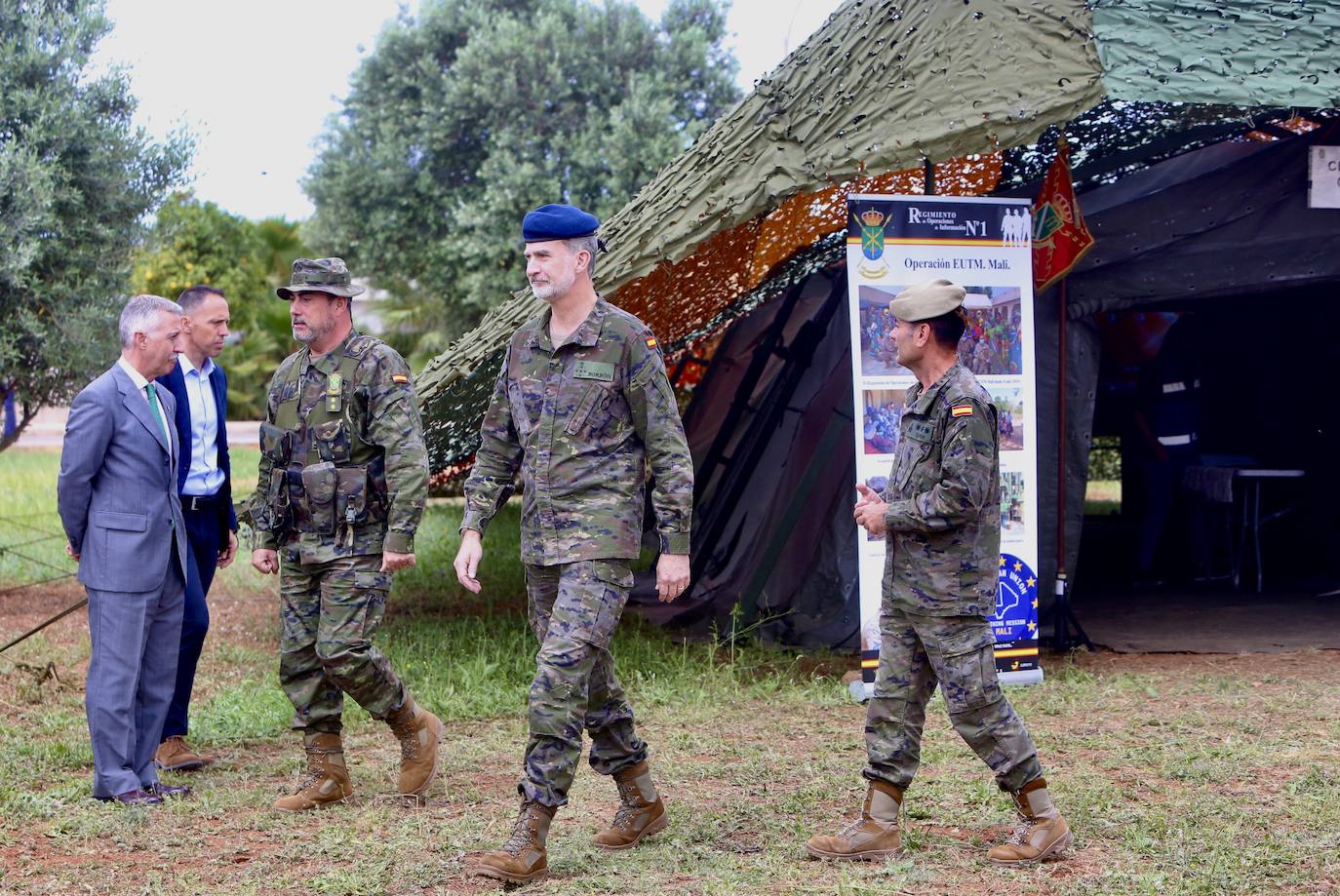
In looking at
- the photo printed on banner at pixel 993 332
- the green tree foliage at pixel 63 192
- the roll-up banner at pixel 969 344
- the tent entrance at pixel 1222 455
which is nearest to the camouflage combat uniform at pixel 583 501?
the roll-up banner at pixel 969 344

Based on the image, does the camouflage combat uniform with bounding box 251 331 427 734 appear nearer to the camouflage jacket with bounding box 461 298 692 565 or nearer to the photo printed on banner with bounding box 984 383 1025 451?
the camouflage jacket with bounding box 461 298 692 565

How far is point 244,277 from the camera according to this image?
31031 mm

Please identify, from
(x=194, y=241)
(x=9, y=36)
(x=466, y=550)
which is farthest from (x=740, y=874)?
(x=194, y=241)

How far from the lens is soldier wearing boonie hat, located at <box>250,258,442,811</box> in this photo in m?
4.87

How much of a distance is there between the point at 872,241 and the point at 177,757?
382cm

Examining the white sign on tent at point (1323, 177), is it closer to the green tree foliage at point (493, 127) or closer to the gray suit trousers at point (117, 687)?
the gray suit trousers at point (117, 687)

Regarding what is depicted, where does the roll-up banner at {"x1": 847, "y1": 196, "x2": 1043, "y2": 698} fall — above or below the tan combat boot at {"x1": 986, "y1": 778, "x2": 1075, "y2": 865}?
above

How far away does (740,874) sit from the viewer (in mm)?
4137

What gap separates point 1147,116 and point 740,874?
506 cm

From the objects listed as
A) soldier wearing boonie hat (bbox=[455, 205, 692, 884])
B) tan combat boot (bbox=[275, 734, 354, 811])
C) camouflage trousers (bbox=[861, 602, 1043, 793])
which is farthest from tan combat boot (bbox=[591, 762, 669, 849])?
tan combat boot (bbox=[275, 734, 354, 811])

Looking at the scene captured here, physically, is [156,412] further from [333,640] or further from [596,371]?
[596,371]

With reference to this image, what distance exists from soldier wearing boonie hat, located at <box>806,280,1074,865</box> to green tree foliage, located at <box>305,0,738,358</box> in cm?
1636

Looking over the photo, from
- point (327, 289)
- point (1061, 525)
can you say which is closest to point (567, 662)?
point (327, 289)

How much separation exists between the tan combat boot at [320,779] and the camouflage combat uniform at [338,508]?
2.2 inches
